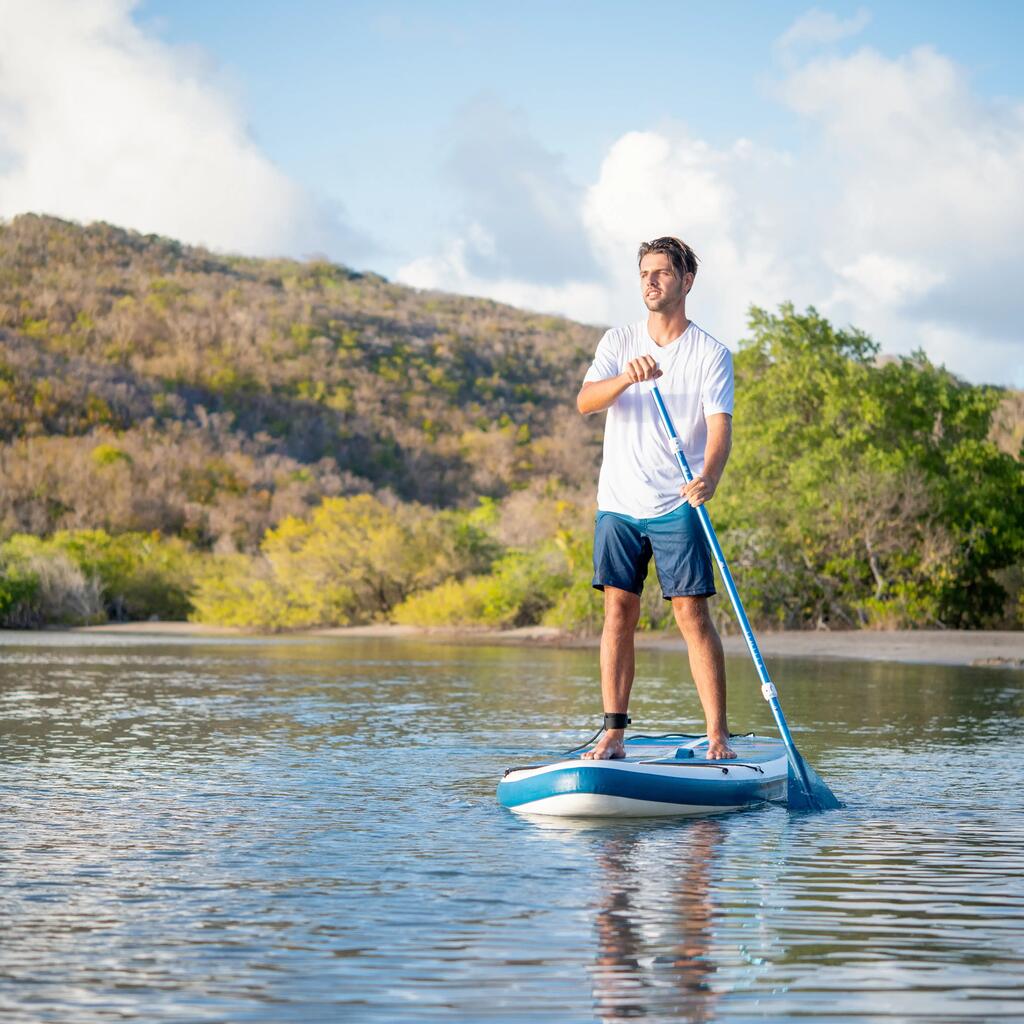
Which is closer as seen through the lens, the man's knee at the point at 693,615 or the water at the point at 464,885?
the water at the point at 464,885

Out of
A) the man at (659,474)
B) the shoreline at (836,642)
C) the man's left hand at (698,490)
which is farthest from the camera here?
the shoreline at (836,642)

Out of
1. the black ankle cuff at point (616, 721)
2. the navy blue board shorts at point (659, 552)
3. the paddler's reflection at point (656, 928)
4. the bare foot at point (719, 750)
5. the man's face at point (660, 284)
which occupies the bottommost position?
the paddler's reflection at point (656, 928)

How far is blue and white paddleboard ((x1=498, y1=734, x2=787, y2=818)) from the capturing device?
8.05 metres

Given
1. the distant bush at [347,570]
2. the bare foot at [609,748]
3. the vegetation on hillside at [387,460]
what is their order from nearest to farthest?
the bare foot at [609,748], the vegetation on hillside at [387,460], the distant bush at [347,570]

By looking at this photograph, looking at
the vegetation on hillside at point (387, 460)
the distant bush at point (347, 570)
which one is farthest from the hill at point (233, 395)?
the distant bush at point (347, 570)

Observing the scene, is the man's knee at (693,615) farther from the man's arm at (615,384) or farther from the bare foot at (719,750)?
the man's arm at (615,384)

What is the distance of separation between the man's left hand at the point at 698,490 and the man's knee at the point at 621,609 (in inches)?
24.4

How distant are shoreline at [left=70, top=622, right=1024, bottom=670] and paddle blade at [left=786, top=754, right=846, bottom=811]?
45.0 ft

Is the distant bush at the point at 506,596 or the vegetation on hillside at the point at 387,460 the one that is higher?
the vegetation on hillside at the point at 387,460

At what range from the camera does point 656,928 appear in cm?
554

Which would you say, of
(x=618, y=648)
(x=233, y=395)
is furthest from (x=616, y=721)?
(x=233, y=395)

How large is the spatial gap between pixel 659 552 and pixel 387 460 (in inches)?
2639

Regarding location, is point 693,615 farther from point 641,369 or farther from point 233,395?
point 233,395

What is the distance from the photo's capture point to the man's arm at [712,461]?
8.24m
